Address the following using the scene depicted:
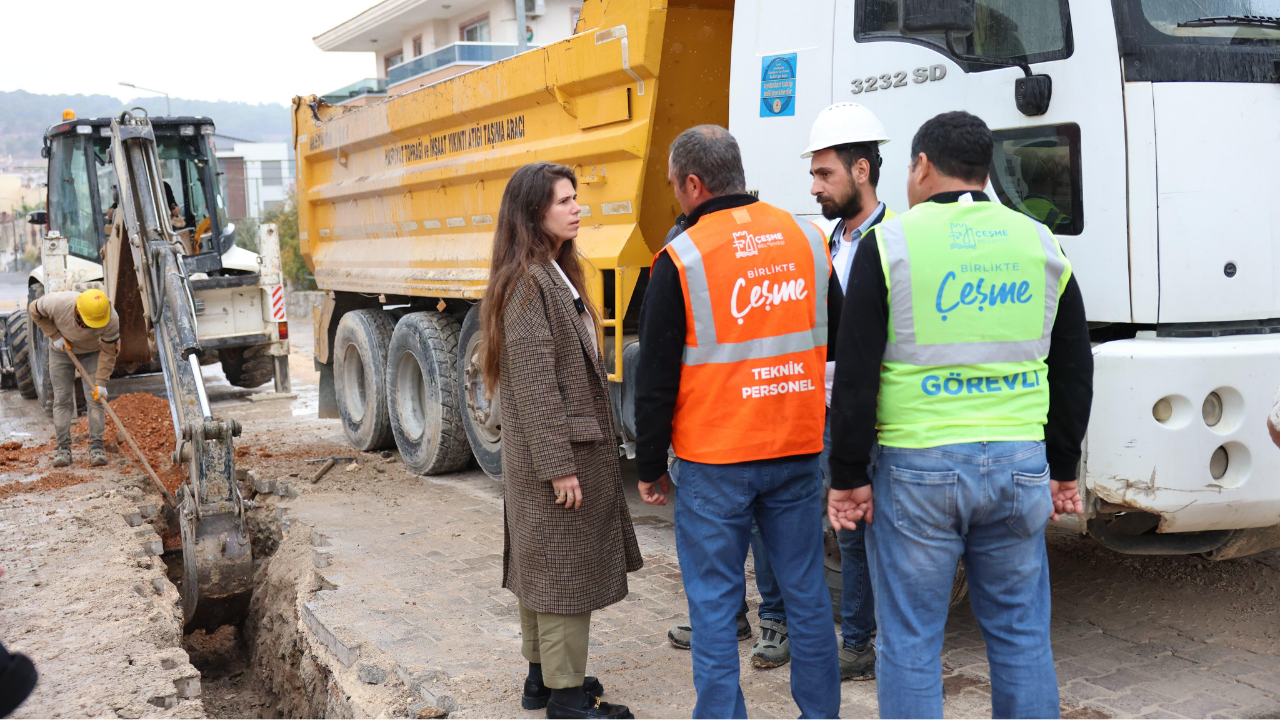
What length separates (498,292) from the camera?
10.4ft

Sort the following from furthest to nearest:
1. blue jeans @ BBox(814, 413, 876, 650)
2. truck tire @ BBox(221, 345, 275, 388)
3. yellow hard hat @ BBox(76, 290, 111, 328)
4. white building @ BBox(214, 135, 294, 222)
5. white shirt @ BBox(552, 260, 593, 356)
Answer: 1. white building @ BBox(214, 135, 294, 222)
2. truck tire @ BBox(221, 345, 275, 388)
3. yellow hard hat @ BBox(76, 290, 111, 328)
4. blue jeans @ BBox(814, 413, 876, 650)
5. white shirt @ BBox(552, 260, 593, 356)


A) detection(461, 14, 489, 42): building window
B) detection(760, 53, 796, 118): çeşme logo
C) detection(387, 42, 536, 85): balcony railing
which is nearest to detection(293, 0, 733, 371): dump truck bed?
detection(760, 53, 796, 118): çeşme logo

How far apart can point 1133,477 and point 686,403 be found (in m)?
1.35

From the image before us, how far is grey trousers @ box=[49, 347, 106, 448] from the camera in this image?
26.8ft

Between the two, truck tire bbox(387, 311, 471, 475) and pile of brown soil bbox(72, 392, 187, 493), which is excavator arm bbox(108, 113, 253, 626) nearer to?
truck tire bbox(387, 311, 471, 475)

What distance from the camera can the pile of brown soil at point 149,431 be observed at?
312 inches

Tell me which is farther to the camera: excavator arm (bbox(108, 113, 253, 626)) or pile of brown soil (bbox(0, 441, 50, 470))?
pile of brown soil (bbox(0, 441, 50, 470))

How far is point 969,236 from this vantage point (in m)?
2.42

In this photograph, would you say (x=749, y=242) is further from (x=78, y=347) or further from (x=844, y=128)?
(x=78, y=347)

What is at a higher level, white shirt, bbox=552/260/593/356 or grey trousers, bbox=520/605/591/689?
white shirt, bbox=552/260/593/356

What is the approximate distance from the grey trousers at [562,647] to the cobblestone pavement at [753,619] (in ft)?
0.83

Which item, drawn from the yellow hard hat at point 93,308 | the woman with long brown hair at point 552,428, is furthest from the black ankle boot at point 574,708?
the yellow hard hat at point 93,308

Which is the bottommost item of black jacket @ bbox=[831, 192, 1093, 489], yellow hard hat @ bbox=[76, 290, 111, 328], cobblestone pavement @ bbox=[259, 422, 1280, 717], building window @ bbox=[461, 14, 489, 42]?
cobblestone pavement @ bbox=[259, 422, 1280, 717]

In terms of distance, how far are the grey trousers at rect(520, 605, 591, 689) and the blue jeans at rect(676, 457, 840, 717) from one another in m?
0.50
